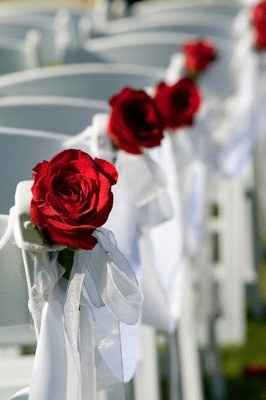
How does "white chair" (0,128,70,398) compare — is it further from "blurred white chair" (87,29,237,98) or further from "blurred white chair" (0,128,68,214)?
"blurred white chair" (87,29,237,98)

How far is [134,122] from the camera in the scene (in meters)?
2.46

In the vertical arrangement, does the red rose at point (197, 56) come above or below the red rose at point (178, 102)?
above

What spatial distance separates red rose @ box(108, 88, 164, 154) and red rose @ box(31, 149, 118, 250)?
26.2 inches

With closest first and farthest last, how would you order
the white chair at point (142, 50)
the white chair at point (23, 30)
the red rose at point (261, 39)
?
the white chair at point (142, 50)
the red rose at point (261, 39)
the white chair at point (23, 30)

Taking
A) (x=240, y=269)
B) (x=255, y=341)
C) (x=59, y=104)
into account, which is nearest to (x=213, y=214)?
(x=240, y=269)

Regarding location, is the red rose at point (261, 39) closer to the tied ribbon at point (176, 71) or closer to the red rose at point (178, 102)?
the tied ribbon at point (176, 71)

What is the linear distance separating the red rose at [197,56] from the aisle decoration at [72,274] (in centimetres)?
203

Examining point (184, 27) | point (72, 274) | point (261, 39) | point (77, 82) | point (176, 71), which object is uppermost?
point (184, 27)

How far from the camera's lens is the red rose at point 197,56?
379cm

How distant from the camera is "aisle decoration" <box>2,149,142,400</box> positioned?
1.73 m

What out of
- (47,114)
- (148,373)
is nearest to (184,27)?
(148,373)

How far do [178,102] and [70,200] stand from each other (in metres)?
1.20

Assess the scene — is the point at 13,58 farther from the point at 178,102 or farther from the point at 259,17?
the point at 178,102

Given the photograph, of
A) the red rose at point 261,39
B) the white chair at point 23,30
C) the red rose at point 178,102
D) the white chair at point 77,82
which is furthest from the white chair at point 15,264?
the white chair at point 23,30
